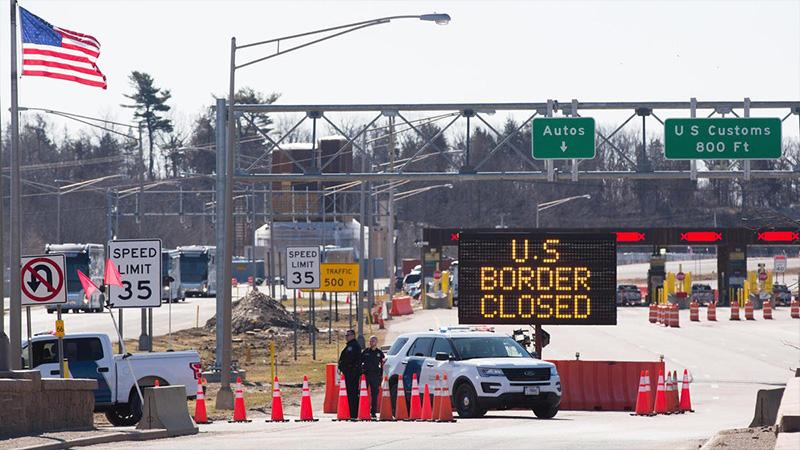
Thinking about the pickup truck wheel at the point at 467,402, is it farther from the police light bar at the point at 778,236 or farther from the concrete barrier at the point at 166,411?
the police light bar at the point at 778,236

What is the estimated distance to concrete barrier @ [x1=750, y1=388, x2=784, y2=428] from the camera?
20.0 m

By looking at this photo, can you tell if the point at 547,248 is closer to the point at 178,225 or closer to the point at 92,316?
the point at 92,316

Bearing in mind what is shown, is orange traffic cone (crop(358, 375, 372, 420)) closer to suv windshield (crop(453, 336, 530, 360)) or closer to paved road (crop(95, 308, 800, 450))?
paved road (crop(95, 308, 800, 450))

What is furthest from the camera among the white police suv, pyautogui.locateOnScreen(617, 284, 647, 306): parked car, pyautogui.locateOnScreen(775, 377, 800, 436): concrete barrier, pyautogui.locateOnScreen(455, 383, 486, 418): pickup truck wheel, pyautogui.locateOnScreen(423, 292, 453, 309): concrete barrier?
pyautogui.locateOnScreen(617, 284, 647, 306): parked car

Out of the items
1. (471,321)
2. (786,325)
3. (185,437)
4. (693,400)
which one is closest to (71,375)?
(185,437)

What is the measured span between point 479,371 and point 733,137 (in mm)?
16916

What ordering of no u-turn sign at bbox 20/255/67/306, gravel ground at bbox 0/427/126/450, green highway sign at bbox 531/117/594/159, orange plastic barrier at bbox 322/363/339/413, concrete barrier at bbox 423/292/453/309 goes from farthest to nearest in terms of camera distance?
concrete barrier at bbox 423/292/453/309, green highway sign at bbox 531/117/594/159, orange plastic barrier at bbox 322/363/339/413, no u-turn sign at bbox 20/255/67/306, gravel ground at bbox 0/427/126/450

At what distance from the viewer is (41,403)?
65.0 feet

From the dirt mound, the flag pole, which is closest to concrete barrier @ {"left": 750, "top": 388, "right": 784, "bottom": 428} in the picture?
the flag pole

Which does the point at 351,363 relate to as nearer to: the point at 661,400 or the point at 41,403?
the point at 661,400

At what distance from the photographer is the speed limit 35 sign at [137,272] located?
26.0m

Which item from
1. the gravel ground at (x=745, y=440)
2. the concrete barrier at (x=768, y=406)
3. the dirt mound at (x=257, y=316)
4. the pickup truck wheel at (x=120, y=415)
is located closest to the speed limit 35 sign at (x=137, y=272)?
the pickup truck wheel at (x=120, y=415)

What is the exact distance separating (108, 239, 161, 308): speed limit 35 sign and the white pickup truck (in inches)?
38.2

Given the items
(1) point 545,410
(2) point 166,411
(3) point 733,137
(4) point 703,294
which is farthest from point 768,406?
A: (4) point 703,294
